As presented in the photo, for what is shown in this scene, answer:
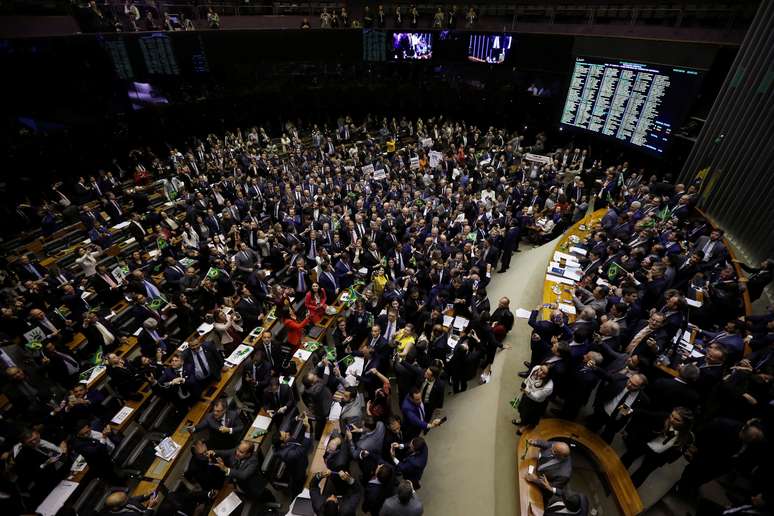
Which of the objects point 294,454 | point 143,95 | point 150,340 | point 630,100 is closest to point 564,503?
point 294,454

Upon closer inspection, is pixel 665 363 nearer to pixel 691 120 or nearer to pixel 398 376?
pixel 398 376

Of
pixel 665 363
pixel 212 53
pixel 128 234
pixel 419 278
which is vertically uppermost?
pixel 212 53

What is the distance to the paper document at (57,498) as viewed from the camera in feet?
15.9

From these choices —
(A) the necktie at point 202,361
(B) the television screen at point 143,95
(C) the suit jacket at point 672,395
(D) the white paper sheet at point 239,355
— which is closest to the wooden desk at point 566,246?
(C) the suit jacket at point 672,395

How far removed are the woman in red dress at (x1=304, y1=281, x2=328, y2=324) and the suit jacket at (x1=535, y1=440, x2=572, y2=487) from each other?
485cm

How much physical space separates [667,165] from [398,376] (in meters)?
11.2

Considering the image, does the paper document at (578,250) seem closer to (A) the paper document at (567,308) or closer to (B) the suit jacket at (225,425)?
(A) the paper document at (567,308)

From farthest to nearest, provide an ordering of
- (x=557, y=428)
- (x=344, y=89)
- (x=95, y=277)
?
(x=344, y=89)
(x=95, y=277)
(x=557, y=428)

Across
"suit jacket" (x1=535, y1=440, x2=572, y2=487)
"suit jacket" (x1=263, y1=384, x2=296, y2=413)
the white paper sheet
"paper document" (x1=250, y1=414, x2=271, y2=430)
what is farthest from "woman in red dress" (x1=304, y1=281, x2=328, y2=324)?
"suit jacket" (x1=535, y1=440, x2=572, y2=487)

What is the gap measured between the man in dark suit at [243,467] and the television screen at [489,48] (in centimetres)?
1744

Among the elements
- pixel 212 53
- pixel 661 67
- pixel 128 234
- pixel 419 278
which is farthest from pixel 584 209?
pixel 212 53

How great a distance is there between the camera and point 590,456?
4695 mm

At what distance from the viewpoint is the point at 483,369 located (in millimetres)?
6785

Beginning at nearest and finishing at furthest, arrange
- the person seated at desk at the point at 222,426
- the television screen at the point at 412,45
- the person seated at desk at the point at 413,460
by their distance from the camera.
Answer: the person seated at desk at the point at 413,460
the person seated at desk at the point at 222,426
the television screen at the point at 412,45
